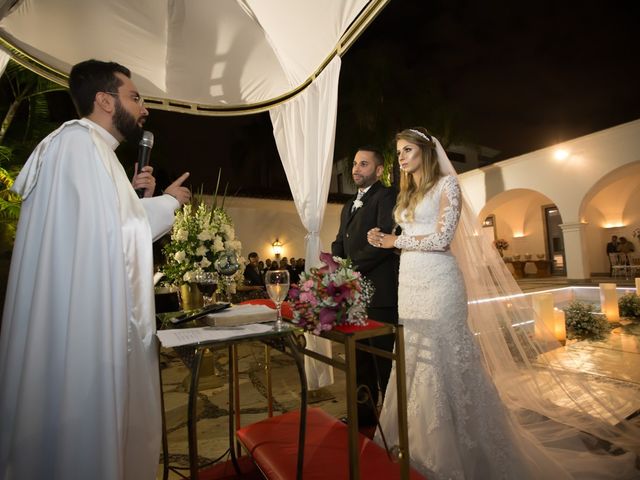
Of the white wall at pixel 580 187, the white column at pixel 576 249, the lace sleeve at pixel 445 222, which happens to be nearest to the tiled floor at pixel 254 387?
the lace sleeve at pixel 445 222

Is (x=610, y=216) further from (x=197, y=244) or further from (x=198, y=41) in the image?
(x=197, y=244)

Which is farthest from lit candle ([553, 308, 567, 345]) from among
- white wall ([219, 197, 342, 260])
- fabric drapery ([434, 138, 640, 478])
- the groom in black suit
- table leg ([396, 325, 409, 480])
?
white wall ([219, 197, 342, 260])

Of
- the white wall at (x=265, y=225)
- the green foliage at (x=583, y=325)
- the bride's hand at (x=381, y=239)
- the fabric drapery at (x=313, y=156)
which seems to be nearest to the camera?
the bride's hand at (x=381, y=239)

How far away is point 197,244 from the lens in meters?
3.17

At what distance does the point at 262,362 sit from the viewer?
5566 millimetres

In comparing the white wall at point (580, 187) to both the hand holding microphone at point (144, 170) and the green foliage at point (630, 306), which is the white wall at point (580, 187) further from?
the hand holding microphone at point (144, 170)

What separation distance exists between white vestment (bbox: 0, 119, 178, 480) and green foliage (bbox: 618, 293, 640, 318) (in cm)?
905

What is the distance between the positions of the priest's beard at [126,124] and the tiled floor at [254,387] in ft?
7.72

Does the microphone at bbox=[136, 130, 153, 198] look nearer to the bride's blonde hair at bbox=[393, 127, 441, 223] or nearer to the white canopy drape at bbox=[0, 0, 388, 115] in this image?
the bride's blonde hair at bbox=[393, 127, 441, 223]

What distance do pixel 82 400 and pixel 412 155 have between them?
2.51m

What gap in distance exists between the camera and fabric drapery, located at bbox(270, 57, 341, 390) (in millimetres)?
3531

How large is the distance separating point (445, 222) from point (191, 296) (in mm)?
1989

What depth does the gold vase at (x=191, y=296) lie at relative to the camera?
287 cm

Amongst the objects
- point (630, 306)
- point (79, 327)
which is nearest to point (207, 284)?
point (79, 327)
